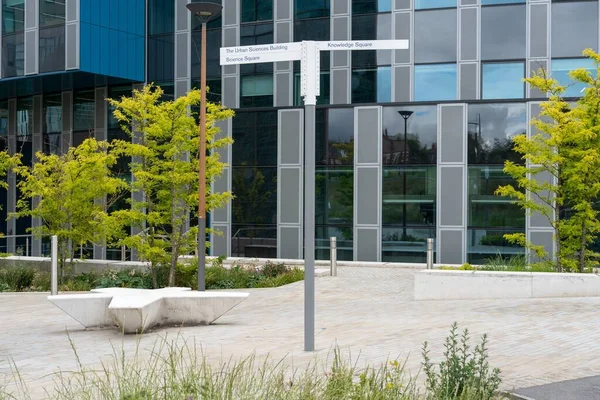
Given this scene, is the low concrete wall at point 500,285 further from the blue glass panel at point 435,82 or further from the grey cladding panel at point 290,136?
the grey cladding panel at point 290,136

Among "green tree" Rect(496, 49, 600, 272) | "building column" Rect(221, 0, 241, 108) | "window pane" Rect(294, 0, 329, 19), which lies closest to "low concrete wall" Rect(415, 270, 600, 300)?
"green tree" Rect(496, 49, 600, 272)

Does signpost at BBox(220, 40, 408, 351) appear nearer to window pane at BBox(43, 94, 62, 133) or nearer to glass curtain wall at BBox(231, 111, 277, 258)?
glass curtain wall at BBox(231, 111, 277, 258)

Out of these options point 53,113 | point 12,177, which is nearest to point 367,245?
point 53,113

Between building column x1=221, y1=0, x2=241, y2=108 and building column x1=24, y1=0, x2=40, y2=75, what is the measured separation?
276 inches

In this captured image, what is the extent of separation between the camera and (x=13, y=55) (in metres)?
29.9

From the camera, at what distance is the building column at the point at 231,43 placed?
2930cm

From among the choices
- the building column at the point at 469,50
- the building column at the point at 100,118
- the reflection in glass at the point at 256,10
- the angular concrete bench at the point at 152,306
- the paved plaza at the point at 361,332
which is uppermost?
the reflection in glass at the point at 256,10

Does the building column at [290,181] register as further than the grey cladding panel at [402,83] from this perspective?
Yes

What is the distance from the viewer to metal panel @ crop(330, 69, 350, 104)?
2767cm

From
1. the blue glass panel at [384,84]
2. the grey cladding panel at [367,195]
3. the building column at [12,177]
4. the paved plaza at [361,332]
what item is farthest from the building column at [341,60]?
the building column at [12,177]

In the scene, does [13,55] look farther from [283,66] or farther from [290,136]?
[290,136]

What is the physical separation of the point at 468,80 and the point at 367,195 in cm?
524

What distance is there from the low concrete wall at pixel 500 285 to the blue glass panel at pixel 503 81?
11340 mm

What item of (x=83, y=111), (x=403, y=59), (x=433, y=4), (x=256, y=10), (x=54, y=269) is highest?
(x=256, y=10)
